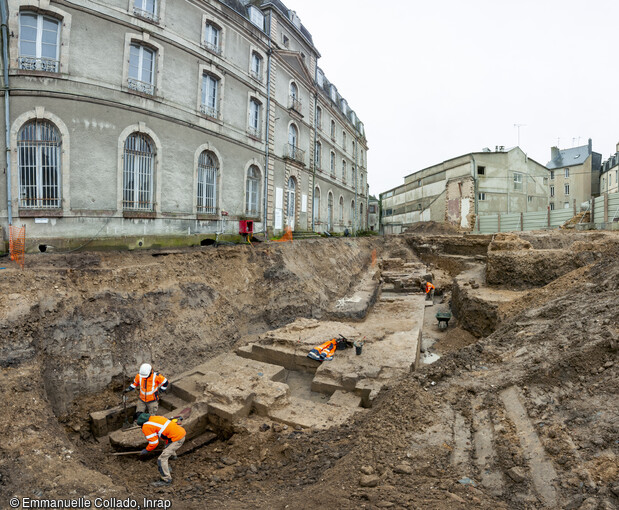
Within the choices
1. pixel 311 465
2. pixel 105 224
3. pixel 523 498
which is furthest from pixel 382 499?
pixel 105 224

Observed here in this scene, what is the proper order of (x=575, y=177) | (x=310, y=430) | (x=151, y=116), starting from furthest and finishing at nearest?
(x=575, y=177), (x=151, y=116), (x=310, y=430)

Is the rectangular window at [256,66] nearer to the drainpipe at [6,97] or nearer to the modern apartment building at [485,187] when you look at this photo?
the drainpipe at [6,97]

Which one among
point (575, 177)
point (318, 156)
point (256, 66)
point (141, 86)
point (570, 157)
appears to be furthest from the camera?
point (570, 157)

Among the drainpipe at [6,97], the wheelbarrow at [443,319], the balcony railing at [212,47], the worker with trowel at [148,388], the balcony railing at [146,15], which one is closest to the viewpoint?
the worker with trowel at [148,388]

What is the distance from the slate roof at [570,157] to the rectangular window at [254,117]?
41.0m

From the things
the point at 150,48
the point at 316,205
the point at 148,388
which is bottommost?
the point at 148,388

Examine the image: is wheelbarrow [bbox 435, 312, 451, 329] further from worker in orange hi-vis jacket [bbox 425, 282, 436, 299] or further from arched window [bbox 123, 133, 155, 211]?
arched window [bbox 123, 133, 155, 211]

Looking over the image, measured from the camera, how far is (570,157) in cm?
4197

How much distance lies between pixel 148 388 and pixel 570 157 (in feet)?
169

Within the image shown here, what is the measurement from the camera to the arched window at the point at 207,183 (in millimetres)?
14477

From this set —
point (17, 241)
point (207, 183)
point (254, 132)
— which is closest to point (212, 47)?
point (254, 132)

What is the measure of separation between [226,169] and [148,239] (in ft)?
17.0

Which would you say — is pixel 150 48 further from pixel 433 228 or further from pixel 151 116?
pixel 433 228

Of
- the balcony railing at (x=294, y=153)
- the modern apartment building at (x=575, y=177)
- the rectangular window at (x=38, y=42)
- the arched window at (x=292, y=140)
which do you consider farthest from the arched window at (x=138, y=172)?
the modern apartment building at (x=575, y=177)
